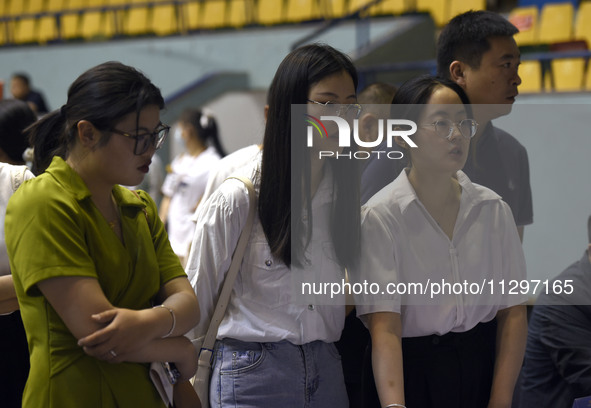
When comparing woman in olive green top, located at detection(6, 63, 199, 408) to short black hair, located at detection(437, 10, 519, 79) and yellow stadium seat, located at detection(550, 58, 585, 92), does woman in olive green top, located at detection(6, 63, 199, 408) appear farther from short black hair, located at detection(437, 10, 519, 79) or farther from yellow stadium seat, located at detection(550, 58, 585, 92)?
yellow stadium seat, located at detection(550, 58, 585, 92)

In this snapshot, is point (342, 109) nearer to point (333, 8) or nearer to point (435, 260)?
point (435, 260)

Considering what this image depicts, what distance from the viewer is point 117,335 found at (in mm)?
1615

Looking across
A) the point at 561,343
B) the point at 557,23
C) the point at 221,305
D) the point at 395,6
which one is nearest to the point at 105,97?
the point at 221,305

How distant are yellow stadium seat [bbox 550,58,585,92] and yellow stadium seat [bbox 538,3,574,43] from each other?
3.21ft

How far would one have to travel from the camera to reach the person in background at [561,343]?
2107mm

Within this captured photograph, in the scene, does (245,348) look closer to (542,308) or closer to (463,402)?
(463,402)

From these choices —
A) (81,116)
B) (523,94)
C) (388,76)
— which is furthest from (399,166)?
(388,76)

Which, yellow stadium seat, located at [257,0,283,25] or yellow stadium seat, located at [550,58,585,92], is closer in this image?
yellow stadium seat, located at [550,58,585,92]

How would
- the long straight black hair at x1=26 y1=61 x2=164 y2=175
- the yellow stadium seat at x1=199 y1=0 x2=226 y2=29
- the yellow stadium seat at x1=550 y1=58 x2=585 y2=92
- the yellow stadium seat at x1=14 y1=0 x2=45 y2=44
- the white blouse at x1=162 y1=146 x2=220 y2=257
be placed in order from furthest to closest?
1. the yellow stadium seat at x1=14 y1=0 x2=45 y2=44
2. the yellow stadium seat at x1=199 y1=0 x2=226 y2=29
3. the yellow stadium seat at x1=550 y1=58 x2=585 y2=92
4. the white blouse at x1=162 y1=146 x2=220 y2=257
5. the long straight black hair at x1=26 y1=61 x2=164 y2=175

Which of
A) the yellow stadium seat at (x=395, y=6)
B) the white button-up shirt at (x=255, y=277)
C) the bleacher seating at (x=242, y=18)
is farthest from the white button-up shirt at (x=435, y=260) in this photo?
the yellow stadium seat at (x=395, y=6)

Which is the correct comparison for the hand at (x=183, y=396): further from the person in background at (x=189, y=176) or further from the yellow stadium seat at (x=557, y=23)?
the yellow stadium seat at (x=557, y=23)

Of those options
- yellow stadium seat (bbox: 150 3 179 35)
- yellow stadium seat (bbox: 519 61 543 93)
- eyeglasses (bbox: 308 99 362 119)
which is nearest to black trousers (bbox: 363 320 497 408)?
eyeglasses (bbox: 308 99 362 119)

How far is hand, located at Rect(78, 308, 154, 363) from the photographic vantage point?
5.24 ft

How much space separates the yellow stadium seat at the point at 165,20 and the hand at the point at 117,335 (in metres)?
9.70
